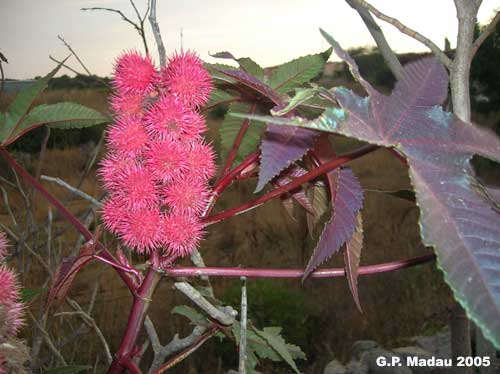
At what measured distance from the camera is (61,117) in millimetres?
354

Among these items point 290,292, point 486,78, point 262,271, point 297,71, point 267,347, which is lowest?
point 290,292

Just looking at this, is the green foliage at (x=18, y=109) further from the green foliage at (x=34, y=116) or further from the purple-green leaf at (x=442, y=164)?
the purple-green leaf at (x=442, y=164)

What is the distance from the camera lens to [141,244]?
26cm

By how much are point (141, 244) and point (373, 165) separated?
4.51m

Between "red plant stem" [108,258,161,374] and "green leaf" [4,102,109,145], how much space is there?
5.1 inches

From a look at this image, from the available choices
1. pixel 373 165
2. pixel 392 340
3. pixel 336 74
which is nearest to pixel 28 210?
pixel 392 340

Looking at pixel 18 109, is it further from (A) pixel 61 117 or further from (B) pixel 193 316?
(B) pixel 193 316

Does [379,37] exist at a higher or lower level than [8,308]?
higher

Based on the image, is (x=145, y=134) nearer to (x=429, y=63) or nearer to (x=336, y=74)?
(x=429, y=63)

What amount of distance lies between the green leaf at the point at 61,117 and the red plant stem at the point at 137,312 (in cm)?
13

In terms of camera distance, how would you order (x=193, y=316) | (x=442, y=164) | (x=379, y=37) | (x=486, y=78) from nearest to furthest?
(x=442, y=164)
(x=193, y=316)
(x=379, y=37)
(x=486, y=78)

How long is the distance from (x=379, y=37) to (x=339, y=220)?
14.0 inches

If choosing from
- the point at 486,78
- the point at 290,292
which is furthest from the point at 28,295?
the point at 486,78

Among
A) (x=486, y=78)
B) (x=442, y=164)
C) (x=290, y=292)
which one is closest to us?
(x=442, y=164)
